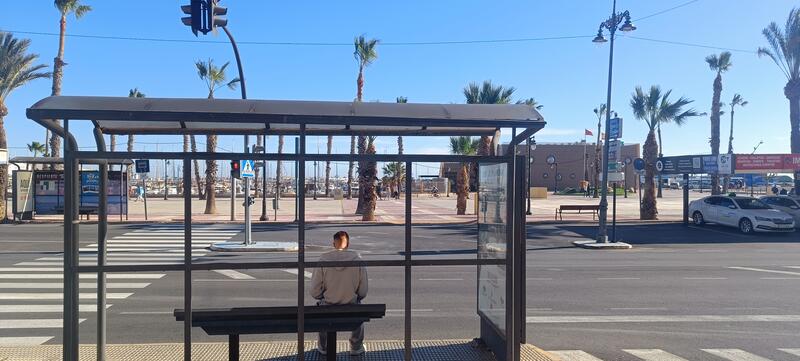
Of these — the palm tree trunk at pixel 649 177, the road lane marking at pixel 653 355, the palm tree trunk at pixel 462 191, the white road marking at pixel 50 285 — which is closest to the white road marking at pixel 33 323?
the white road marking at pixel 50 285

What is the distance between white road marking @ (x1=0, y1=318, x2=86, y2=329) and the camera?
7949mm

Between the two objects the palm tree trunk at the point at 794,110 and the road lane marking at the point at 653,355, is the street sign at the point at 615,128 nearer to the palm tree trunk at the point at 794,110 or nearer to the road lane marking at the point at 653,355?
the road lane marking at the point at 653,355

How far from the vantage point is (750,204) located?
2550 cm

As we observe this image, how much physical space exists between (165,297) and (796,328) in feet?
31.8

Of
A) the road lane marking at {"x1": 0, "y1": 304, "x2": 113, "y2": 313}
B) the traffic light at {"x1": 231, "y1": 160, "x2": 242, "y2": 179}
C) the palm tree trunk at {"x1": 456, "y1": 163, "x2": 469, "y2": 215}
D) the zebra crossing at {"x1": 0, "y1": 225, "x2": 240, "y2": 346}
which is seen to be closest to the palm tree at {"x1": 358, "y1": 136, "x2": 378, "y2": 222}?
the palm tree trunk at {"x1": 456, "y1": 163, "x2": 469, "y2": 215}

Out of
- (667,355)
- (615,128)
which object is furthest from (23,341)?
(615,128)

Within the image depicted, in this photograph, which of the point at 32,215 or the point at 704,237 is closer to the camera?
the point at 704,237

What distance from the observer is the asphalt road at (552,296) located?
24.8 ft

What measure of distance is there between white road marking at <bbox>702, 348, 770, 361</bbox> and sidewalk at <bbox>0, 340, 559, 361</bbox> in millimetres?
2111

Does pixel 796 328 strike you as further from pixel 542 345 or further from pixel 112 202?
pixel 112 202

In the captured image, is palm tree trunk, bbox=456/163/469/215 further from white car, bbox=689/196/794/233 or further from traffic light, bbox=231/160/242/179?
traffic light, bbox=231/160/242/179

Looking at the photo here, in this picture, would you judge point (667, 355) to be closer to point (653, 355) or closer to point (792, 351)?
point (653, 355)

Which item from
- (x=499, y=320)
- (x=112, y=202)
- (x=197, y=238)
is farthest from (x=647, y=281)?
(x=112, y=202)

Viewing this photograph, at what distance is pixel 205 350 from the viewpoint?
6441mm
